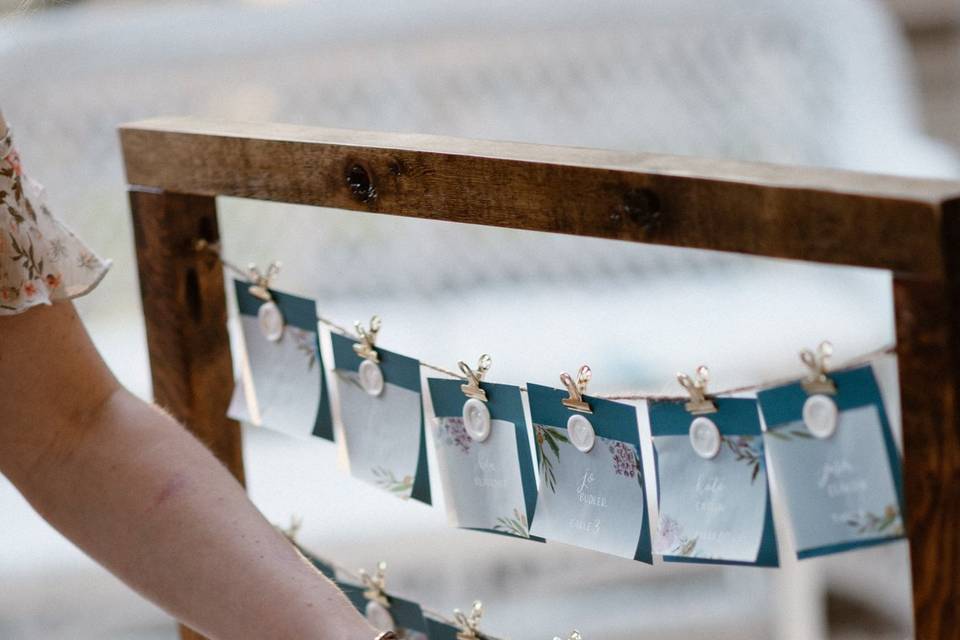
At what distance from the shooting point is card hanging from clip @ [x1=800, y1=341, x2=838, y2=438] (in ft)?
2.26

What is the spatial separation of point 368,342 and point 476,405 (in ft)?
0.37

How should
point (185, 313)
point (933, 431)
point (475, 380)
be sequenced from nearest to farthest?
point (933, 431) → point (475, 380) → point (185, 313)

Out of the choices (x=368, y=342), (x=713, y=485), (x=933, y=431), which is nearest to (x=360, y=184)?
(x=368, y=342)

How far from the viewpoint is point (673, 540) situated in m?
0.77

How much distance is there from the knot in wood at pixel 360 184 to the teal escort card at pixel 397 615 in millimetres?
343

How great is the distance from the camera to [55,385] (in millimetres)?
942

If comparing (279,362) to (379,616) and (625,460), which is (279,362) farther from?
(625,460)

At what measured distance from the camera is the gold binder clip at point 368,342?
0.91 meters

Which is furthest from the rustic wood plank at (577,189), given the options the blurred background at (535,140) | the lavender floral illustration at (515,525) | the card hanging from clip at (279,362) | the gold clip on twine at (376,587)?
the blurred background at (535,140)

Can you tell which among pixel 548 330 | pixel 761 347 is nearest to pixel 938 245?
pixel 761 347

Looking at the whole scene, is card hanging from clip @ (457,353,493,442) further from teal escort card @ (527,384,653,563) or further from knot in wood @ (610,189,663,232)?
knot in wood @ (610,189,663,232)

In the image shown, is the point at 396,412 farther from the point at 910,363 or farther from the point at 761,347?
the point at 761,347

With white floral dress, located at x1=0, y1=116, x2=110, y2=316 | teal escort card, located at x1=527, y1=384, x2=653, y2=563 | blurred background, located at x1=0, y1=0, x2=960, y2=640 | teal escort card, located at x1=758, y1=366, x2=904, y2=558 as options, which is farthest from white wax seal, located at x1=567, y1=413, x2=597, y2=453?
blurred background, located at x1=0, y1=0, x2=960, y2=640

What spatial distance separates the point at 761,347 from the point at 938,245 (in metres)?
1.95
